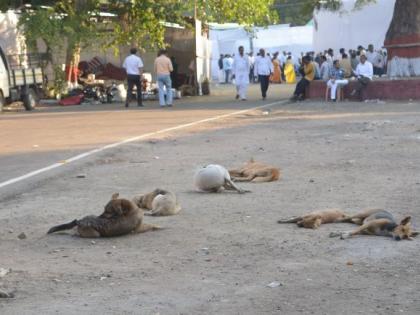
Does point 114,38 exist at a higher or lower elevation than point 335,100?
higher

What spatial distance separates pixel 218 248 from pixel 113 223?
0.99 metres

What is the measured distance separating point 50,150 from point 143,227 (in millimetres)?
6761

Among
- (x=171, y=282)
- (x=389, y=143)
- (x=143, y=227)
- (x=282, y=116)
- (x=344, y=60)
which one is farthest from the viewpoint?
(x=344, y=60)

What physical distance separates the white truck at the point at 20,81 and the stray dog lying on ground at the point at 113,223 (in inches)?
693

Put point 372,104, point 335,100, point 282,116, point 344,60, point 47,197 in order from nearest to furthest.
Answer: point 47,197 → point 282,116 → point 372,104 → point 335,100 → point 344,60

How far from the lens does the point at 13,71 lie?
24297mm

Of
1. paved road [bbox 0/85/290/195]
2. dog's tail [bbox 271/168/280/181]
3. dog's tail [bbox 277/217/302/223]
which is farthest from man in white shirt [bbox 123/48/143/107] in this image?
dog's tail [bbox 277/217/302/223]

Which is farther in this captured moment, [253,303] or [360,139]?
[360,139]

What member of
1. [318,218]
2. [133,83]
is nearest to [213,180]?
[318,218]

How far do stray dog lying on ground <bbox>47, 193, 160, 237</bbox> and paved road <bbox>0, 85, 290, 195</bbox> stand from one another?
363cm

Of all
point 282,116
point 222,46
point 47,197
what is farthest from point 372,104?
point 222,46

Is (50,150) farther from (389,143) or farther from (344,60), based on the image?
(344,60)

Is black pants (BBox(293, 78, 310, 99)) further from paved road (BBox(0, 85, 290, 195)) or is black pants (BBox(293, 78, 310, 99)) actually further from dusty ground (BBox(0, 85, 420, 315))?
dusty ground (BBox(0, 85, 420, 315))

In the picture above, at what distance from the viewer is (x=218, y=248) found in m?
6.36
